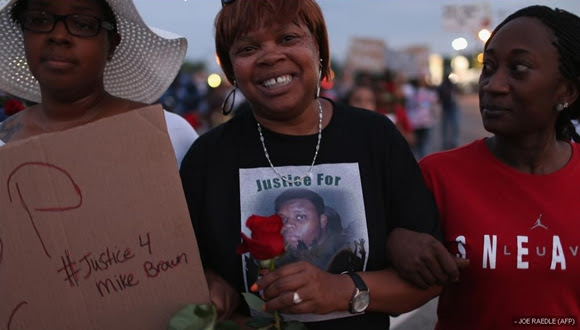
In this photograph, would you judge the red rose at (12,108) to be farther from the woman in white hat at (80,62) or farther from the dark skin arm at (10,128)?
the dark skin arm at (10,128)

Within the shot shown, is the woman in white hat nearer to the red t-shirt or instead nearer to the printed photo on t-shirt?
the printed photo on t-shirt

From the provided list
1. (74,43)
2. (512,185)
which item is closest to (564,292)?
(512,185)

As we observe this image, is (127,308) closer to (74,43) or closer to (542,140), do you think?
(74,43)

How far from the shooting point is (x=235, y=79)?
6.36 ft

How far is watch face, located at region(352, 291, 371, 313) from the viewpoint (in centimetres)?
166

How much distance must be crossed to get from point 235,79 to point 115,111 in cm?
45

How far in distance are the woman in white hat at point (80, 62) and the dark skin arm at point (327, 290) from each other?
82 centimetres

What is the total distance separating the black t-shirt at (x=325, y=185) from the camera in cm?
178

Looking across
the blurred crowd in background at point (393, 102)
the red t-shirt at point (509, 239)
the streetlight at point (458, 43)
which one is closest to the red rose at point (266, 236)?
the red t-shirt at point (509, 239)

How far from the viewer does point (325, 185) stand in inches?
70.0

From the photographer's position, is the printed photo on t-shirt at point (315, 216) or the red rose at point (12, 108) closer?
the printed photo on t-shirt at point (315, 216)

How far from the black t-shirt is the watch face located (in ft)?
0.29

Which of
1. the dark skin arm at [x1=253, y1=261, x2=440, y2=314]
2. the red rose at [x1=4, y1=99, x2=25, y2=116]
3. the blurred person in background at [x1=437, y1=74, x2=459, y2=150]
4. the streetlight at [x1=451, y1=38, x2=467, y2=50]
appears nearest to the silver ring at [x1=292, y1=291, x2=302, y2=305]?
the dark skin arm at [x1=253, y1=261, x2=440, y2=314]

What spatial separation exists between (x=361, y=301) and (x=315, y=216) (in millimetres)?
265
